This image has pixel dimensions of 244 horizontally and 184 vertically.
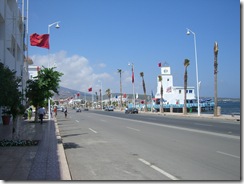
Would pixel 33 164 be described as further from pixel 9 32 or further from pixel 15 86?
pixel 9 32

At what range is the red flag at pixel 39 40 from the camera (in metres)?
26.1

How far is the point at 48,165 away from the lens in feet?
30.8

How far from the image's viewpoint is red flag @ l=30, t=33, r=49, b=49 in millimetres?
26094

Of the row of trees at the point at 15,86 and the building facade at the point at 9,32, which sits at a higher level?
the building facade at the point at 9,32

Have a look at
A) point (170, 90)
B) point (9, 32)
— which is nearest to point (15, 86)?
point (9, 32)

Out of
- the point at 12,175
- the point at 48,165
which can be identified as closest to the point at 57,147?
the point at 48,165

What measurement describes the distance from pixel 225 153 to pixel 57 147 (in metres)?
6.47

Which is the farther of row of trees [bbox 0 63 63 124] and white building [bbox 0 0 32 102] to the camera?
white building [bbox 0 0 32 102]

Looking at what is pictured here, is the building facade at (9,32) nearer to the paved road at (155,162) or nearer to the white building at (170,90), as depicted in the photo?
the paved road at (155,162)

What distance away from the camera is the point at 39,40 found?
26.4m

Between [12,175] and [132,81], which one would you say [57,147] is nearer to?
[12,175]

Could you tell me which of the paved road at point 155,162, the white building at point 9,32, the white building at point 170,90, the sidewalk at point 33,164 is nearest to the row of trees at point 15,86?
the sidewalk at point 33,164

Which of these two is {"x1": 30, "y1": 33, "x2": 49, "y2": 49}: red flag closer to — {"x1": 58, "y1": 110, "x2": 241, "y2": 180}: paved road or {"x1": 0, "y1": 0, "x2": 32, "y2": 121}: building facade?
{"x1": 0, "y1": 0, "x2": 32, "y2": 121}: building facade

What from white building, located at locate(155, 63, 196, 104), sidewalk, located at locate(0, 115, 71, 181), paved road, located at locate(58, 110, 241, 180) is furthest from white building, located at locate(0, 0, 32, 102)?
white building, located at locate(155, 63, 196, 104)
